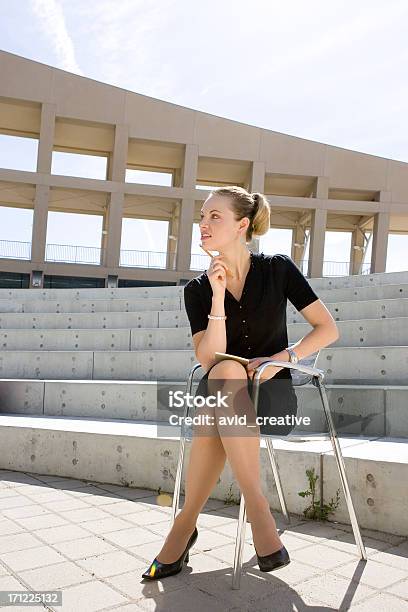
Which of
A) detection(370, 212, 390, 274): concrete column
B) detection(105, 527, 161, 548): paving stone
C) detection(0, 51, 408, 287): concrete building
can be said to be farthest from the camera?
detection(370, 212, 390, 274): concrete column

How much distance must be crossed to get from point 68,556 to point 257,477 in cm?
92

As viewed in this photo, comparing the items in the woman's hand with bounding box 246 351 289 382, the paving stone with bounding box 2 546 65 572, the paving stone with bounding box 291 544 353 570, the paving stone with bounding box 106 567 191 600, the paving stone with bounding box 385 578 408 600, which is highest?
the woman's hand with bounding box 246 351 289 382

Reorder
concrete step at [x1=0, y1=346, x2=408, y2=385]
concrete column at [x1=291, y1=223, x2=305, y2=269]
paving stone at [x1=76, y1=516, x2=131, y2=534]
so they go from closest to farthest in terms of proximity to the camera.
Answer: paving stone at [x1=76, y1=516, x2=131, y2=534]
concrete step at [x1=0, y1=346, x2=408, y2=385]
concrete column at [x1=291, y1=223, x2=305, y2=269]

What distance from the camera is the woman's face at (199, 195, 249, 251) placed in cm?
221

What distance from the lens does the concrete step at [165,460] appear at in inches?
96.3

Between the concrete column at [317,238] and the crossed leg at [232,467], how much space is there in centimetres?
1890

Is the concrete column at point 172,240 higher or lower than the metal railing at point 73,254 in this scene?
higher

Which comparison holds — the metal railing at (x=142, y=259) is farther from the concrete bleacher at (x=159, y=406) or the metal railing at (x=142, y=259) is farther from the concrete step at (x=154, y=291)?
the concrete bleacher at (x=159, y=406)

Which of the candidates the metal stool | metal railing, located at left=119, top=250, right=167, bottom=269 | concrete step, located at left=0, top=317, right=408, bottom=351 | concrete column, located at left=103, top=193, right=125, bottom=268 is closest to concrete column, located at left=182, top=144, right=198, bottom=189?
concrete column, located at left=103, top=193, right=125, bottom=268

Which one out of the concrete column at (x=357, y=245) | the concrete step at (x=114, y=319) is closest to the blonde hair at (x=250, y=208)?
the concrete step at (x=114, y=319)

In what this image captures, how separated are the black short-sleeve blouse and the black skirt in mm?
46

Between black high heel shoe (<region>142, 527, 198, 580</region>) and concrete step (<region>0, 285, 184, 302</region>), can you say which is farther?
concrete step (<region>0, 285, 184, 302</region>)

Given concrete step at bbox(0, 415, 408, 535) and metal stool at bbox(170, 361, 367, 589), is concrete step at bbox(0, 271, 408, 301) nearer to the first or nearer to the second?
concrete step at bbox(0, 415, 408, 535)

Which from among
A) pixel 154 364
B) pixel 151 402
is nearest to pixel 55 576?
pixel 151 402
